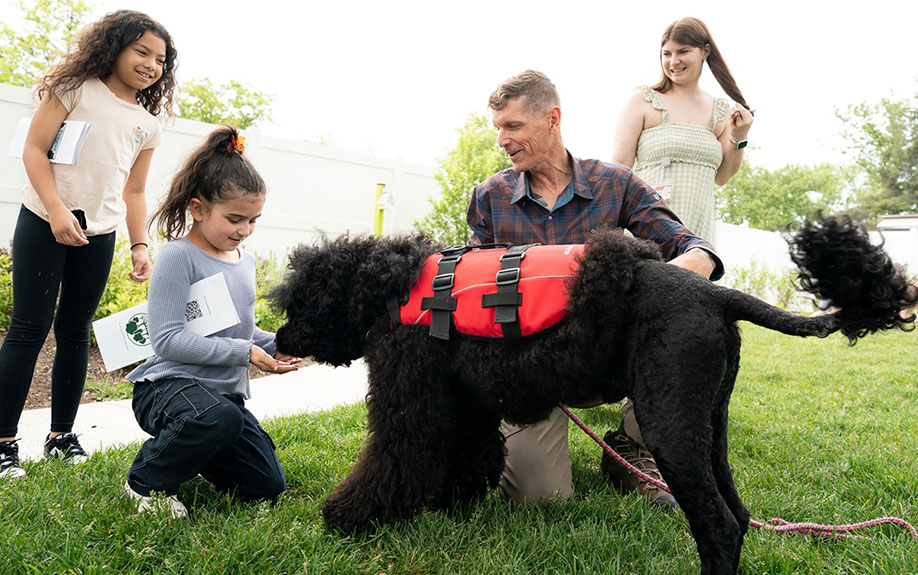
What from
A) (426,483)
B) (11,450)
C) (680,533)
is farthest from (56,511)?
(680,533)

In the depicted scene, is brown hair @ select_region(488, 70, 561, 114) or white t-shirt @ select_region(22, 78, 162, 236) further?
white t-shirt @ select_region(22, 78, 162, 236)

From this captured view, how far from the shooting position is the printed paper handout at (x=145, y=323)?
8.68ft

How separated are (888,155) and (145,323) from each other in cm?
4065

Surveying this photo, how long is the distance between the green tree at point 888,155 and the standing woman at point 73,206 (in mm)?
36733

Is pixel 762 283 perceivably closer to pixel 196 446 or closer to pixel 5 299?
pixel 5 299

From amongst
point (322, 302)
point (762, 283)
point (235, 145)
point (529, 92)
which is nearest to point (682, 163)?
point (529, 92)

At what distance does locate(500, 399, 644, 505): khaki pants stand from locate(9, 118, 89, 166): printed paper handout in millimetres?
2382

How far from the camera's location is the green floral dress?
12.4 feet

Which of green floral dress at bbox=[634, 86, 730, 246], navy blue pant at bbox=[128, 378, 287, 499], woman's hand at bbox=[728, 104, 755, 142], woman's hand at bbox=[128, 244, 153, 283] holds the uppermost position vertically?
woman's hand at bbox=[728, 104, 755, 142]

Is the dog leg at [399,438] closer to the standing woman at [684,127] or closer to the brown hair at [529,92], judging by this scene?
the brown hair at [529,92]

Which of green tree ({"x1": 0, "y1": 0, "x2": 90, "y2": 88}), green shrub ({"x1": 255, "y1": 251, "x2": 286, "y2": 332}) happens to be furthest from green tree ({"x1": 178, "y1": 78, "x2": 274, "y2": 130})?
green shrub ({"x1": 255, "y1": 251, "x2": 286, "y2": 332})

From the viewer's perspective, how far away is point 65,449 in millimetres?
3076

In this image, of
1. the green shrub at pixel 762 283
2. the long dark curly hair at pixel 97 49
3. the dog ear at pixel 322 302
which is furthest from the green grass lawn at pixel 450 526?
the green shrub at pixel 762 283

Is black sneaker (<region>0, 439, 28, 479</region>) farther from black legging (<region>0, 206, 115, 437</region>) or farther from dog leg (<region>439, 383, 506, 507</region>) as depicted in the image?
dog leg (<region>439, 383, 506, 507</region>)
